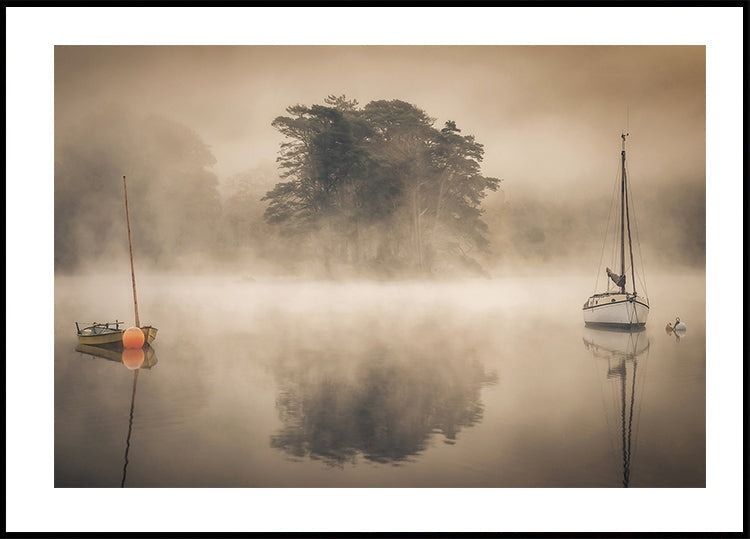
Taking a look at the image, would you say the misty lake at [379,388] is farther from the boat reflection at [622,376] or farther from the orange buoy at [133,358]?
the orange buoy at [133,358]

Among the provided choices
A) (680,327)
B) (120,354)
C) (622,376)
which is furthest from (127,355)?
(680,327)

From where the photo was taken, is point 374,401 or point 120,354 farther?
point 120,354

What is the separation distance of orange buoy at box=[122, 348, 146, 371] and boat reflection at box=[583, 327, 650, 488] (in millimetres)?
7178

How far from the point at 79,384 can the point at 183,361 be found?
6.00 feet

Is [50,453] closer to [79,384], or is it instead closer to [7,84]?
[79,384]

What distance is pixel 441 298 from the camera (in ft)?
46.5

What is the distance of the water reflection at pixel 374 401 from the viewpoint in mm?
7754

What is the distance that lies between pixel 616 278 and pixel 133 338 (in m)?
8.73

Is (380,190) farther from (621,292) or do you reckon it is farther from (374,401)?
(374,401)

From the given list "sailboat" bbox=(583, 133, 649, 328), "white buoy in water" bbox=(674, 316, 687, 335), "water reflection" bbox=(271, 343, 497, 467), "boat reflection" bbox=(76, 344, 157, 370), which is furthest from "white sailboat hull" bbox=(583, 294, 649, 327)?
"boat reflection" bbox=(76, 344, 157, 370)

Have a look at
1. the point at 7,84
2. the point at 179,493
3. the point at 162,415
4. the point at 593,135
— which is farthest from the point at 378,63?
the point at 179,493

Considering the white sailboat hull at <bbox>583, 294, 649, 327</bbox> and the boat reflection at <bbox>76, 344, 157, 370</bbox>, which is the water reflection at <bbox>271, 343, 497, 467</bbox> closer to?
the boat reflection at <bbox>76, 344, 157, 370</bbox>

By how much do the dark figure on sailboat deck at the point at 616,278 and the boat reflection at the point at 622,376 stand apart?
1.14 meters

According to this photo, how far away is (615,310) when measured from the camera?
13.7 meters
